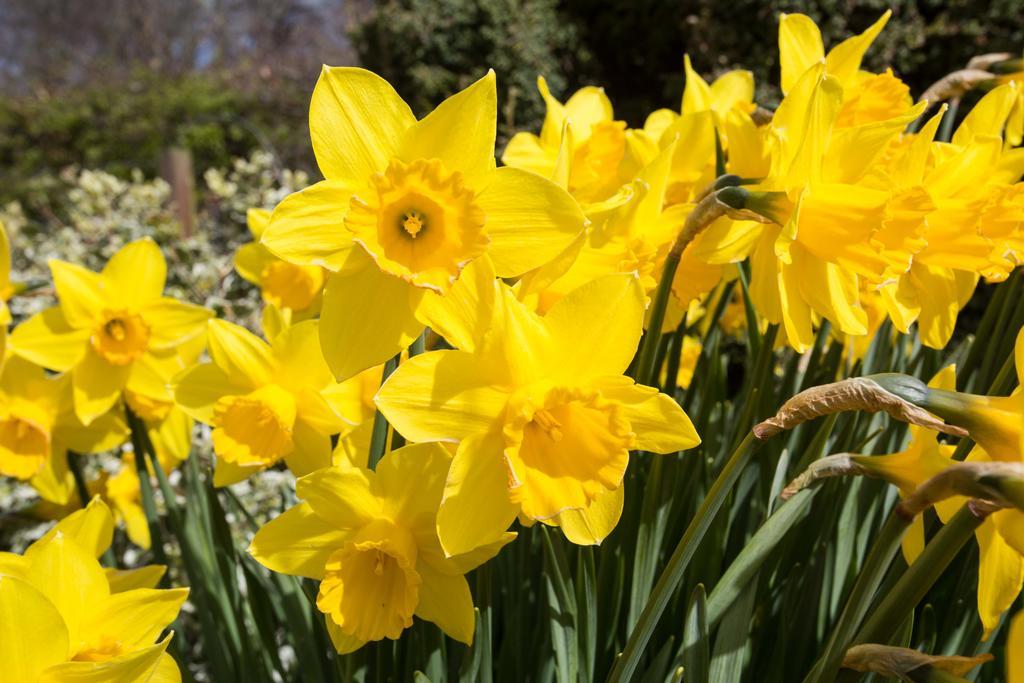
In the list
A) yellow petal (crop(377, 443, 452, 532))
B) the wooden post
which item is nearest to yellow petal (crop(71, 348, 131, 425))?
yellow petal (crop(377, 443, 452, 532))

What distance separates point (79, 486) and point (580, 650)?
3.58 ft

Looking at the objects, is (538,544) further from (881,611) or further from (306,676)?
(881,611)

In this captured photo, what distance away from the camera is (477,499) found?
0.92 meters

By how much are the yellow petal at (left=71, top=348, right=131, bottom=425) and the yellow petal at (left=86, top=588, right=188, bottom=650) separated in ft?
1.97

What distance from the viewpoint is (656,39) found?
520 cm

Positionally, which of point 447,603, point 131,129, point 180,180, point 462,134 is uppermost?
point 131,129

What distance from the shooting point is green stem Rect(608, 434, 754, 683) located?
0.85 metres

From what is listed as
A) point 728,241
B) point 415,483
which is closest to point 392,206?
point 415,483

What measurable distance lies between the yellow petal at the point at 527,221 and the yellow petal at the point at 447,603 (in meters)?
0.40

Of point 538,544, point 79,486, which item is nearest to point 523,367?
point 538,544

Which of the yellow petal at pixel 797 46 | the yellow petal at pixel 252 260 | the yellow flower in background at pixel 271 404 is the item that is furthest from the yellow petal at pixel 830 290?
the yellow petal at pixel 252 260

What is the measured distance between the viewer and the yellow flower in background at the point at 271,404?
4.25ft

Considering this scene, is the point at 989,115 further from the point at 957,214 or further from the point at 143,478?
the point at 143,478

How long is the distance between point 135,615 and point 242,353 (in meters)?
0.44
